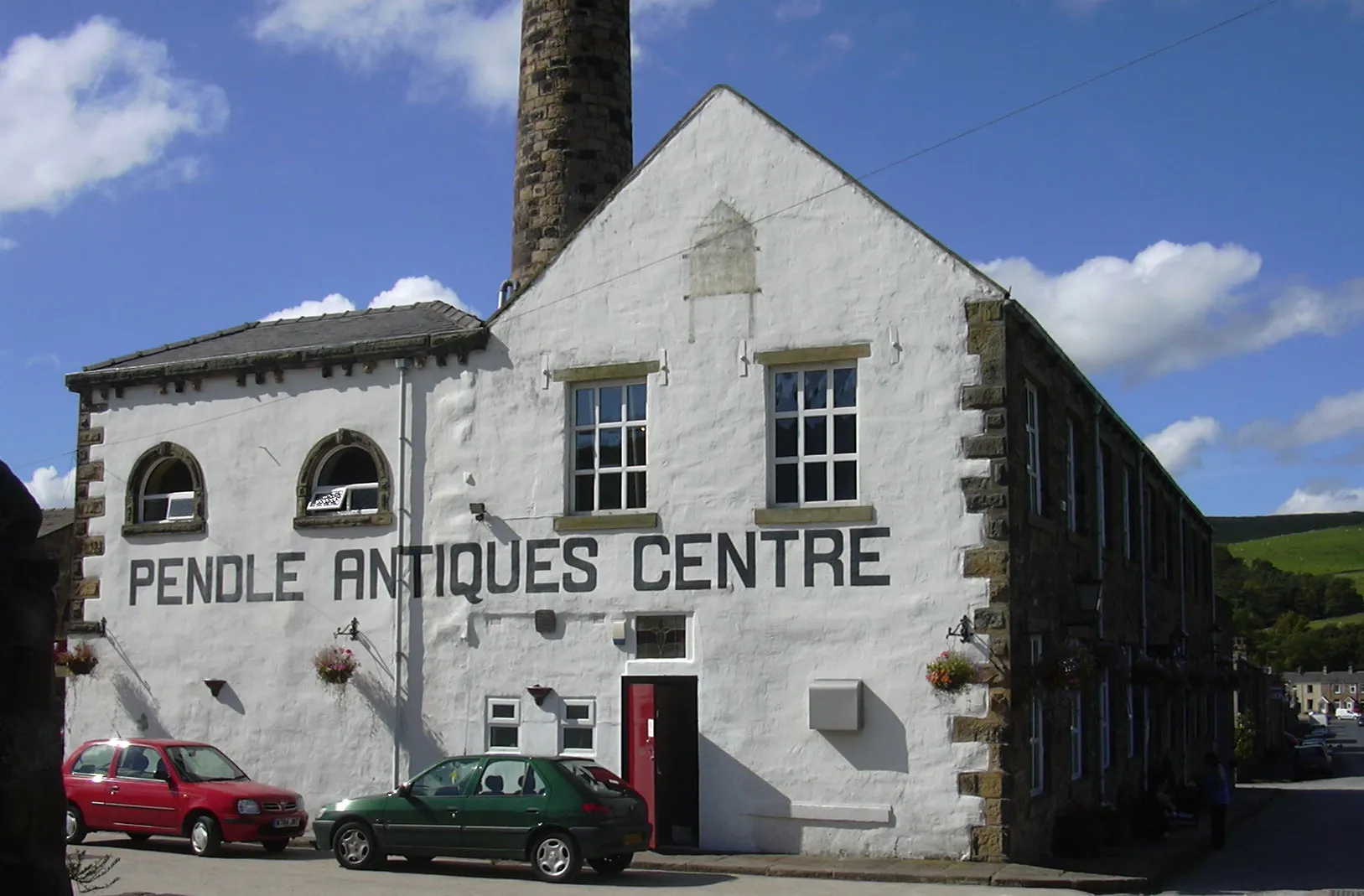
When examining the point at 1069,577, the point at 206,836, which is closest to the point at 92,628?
the point at 206,836

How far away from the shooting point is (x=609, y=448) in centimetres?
1859

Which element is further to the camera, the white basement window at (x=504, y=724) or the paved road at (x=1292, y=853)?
the white basement window at (x=504, y=724)

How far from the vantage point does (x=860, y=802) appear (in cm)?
1650

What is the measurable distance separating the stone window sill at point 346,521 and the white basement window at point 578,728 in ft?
11.9

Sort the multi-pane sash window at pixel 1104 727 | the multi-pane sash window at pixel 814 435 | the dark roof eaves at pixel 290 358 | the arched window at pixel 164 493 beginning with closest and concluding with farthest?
the multi-pane sash window at pixel 814 435 < the dark roof eaves at pixel 290 358 < the multi-pane sash window at pixel 1104 727 < the arched window at pixel 164 493

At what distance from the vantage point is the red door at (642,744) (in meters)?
17.7

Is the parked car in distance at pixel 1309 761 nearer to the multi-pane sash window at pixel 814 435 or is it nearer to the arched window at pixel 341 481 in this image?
the multi-pane sash window at pixel 814 435

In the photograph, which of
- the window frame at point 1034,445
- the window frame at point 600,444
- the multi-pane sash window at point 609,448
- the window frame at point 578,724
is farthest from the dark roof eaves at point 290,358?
the window frame at point 1034,445

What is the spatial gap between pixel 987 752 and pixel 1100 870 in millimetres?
2014

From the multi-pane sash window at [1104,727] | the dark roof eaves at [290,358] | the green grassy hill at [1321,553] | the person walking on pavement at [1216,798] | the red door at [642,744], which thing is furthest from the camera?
the green grassy hill at [1321,553]

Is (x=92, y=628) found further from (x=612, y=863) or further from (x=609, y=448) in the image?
(x=612, y=863)

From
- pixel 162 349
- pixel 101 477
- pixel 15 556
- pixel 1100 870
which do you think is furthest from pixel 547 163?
pixel 15 556

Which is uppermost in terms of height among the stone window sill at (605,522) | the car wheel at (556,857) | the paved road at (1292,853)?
the stone window sill at (605,522)

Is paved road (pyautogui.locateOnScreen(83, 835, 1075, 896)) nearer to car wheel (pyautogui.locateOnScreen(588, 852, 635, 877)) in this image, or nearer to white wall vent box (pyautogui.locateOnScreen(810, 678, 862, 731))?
car wheel (pyautogui.locateOnScreen(588, 852, 635, 877))
